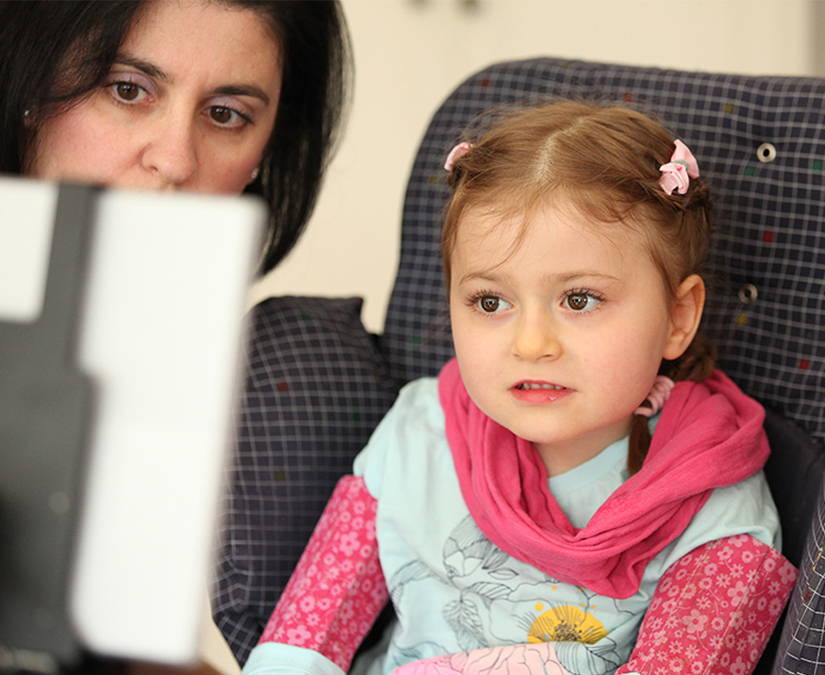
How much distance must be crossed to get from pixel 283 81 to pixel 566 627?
745 millimetres

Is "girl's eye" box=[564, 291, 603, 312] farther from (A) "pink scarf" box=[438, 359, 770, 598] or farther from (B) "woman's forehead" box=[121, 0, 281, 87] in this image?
(B) "woman's forehead" box=[121, 0, 281, 87]

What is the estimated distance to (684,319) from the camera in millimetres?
1202

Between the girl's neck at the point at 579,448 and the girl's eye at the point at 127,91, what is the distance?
582 millimetres

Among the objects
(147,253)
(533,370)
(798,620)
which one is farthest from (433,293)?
(147,253)

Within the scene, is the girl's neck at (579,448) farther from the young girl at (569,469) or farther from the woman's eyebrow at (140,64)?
the woman's eyebrow at (140,64)

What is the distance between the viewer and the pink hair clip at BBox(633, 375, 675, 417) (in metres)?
1.21

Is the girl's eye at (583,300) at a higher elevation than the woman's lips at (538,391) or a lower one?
higher

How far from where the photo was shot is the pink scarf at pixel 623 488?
1104 mm

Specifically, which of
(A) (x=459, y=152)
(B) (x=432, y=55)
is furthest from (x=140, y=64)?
(B) (x=432, y=55)

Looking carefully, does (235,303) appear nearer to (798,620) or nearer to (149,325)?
(149,325)

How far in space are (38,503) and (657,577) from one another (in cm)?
74

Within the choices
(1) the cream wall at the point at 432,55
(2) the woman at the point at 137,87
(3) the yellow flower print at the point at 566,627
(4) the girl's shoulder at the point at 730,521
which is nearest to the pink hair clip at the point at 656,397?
(4) the girl's shoulder at the point at 730,521

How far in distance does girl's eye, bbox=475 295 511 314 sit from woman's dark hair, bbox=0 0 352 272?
0.44 metres

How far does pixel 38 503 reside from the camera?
1.79 ft
